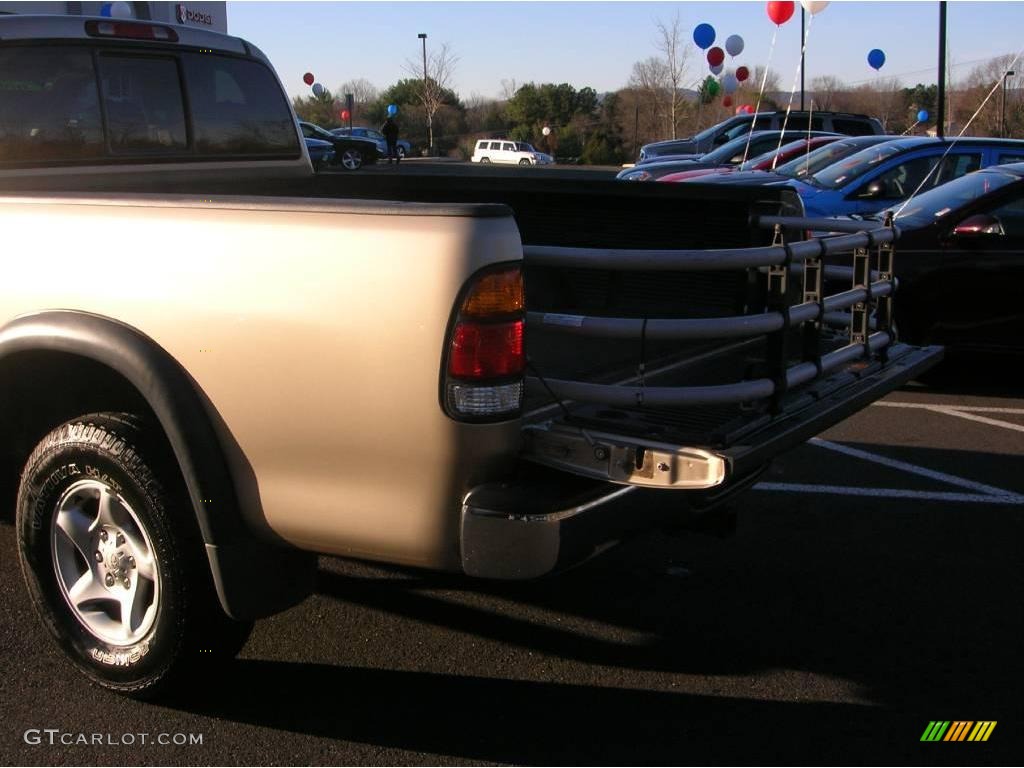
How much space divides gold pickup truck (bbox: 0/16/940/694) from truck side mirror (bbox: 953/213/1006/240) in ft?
13.2

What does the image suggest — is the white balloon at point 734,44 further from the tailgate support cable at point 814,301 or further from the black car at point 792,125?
the tailgate support cable at point 814,301

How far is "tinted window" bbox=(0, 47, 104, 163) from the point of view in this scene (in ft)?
14.5

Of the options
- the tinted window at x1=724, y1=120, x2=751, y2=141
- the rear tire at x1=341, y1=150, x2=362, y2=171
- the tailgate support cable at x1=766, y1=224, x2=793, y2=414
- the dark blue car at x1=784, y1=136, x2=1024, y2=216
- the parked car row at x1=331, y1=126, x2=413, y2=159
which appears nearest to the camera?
the tailgate support cable at x1=766, y1=224, x2=793, y2=414

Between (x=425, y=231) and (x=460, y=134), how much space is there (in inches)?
2840

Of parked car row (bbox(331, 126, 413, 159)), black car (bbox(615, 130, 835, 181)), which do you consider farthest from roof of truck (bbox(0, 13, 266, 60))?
parked car row (bbox(331, 126, 413, 159))

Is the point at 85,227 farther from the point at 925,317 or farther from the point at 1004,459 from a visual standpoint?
the point at 925,317

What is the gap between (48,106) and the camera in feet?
15.1

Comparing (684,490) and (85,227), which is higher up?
(85,227)

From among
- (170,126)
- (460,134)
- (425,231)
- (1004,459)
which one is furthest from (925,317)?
(460,134)

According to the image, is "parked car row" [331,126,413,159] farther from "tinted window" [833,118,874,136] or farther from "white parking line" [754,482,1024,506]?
"white parking line" [754,482,1024,506]

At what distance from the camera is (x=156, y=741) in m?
3.32

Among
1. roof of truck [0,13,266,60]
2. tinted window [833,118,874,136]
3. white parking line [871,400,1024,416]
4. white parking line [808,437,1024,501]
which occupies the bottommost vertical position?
white parking line [871,400,1024,416]

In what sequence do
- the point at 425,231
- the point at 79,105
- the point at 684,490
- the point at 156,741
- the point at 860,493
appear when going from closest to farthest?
the point at 425,231 < the point at 684,490 < the point at 156,741 < the point at 79,105 < the point at 860,493

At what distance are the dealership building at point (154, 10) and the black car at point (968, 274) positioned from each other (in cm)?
516
